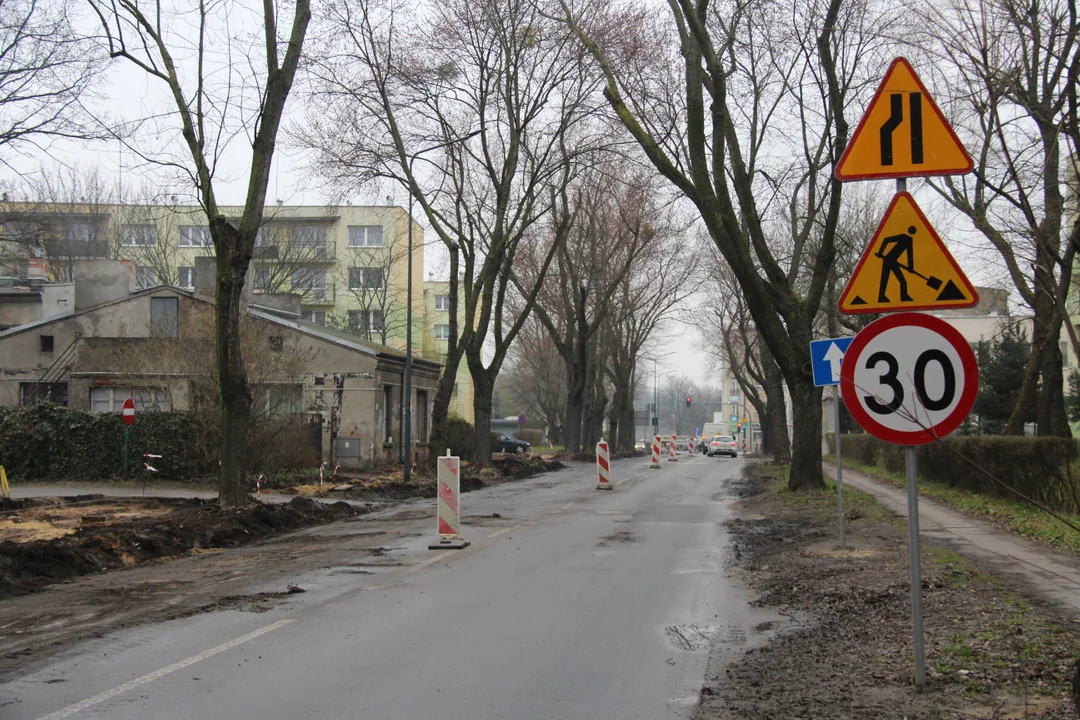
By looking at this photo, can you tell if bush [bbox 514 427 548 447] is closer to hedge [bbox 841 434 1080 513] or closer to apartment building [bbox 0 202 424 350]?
apartment building [bbox 0 202 424 350]

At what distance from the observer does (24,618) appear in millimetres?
8445

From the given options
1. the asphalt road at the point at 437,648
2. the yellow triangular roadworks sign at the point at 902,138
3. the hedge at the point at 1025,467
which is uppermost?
the yellow triangular roadworks sign at the point at 902,138

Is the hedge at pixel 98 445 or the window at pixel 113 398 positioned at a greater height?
the window at pixel 113 398

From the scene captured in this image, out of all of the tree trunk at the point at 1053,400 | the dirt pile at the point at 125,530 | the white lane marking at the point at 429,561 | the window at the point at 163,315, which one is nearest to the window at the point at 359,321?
the window at the point at 163,315

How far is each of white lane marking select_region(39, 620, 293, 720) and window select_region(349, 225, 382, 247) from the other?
6077 centimetres

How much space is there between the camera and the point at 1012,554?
11180mm

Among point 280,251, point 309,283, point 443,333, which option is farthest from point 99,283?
point 443,333

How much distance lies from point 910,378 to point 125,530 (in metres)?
11.1

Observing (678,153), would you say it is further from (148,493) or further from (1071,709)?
(1071,709)

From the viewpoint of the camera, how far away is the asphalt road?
5.70m

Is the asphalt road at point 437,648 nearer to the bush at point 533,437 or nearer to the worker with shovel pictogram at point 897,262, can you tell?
the worker with shovel pictogram at point 897,262

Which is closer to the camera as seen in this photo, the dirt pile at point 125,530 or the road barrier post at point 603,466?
the dirt pile at point 125,530

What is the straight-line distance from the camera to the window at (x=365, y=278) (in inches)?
2366

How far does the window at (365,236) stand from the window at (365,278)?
3682 mm
